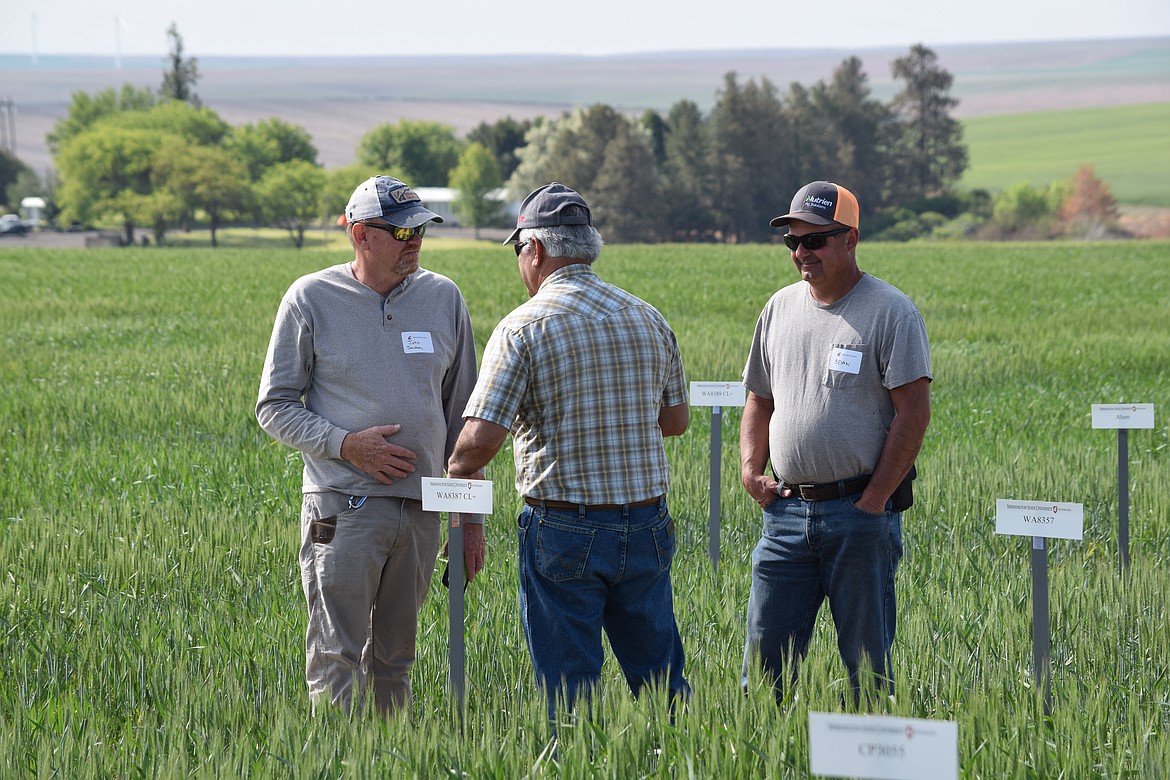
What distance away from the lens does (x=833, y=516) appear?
377cm

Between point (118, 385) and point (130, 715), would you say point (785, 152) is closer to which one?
point (118, 385)

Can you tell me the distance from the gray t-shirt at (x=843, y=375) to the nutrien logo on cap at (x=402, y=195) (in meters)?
1.32

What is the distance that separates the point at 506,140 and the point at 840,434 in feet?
383

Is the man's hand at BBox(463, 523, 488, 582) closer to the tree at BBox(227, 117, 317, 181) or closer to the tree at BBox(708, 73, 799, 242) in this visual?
the tree at BBox(708, 73, 799, 242)

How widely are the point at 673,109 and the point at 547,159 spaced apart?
1028 cm

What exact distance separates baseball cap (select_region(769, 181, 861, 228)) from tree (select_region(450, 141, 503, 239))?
94.8 metres

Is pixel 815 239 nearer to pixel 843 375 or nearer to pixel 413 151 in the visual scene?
pixel 843 375

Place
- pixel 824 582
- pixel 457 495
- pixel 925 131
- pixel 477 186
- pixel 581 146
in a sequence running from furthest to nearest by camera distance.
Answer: pixel 477 186 → pixel 925 131 → pixel 581 146 → pixel 824 582 → pixel 457 495

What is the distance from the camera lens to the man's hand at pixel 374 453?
12.0 ft

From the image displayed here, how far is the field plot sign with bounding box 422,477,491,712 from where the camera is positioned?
3316 millimetres

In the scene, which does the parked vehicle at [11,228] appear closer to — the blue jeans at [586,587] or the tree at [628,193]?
the tree at [628,193]

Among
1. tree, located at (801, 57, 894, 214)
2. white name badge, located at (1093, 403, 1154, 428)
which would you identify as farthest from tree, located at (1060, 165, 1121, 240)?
white name badge, located at (1093, 403, 1154, 428)

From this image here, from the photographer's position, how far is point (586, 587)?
3434mm

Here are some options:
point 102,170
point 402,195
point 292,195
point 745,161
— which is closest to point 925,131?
point 745,161
